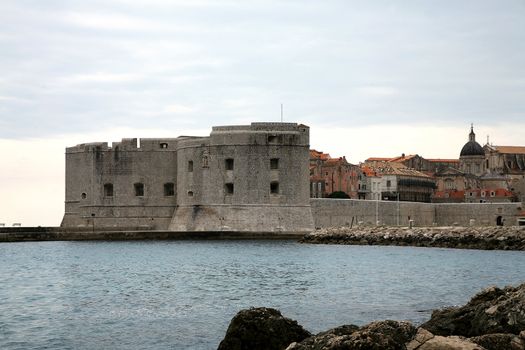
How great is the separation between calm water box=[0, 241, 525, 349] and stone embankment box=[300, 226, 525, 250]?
1732mm

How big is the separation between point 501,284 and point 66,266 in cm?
1246

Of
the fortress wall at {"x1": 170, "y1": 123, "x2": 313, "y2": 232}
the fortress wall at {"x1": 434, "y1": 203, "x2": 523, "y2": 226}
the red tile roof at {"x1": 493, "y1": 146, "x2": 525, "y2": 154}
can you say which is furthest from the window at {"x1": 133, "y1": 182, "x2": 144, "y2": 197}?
the red tile roof at {"x1": 493, "y1": 146, "x2": 525, "y2": 154}

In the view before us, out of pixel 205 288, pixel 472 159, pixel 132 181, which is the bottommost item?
pixel 205 288

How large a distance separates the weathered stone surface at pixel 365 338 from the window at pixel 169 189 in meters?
33.4

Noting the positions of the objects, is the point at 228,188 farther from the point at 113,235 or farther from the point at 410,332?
the point at 410,332

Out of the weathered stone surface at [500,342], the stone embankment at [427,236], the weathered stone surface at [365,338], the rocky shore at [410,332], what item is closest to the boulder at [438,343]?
the rocky shore at [410,332]

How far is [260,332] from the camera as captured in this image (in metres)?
9.97

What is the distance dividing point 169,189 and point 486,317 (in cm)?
3248

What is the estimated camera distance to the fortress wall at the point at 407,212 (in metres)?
42.4

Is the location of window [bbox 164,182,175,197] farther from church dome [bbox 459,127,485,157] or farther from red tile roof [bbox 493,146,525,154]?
red tile roof [bbox 493,146,525,154]

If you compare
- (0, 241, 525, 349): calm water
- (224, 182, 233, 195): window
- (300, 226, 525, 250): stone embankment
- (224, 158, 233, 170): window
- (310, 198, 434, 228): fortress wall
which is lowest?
(0, 241, 525, 349): calm water

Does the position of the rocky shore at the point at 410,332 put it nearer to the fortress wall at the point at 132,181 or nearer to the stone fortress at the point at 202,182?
the stone fortress at the point at 202,182

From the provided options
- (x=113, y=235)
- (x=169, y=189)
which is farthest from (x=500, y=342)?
(x=169, y=189)

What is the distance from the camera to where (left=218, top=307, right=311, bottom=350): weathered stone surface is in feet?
32.7
